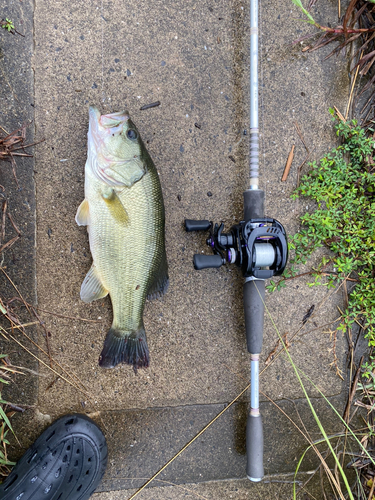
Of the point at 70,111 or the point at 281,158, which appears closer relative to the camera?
the point at 70,111

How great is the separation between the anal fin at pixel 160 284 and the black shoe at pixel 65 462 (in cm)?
100

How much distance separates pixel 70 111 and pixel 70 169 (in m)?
0.39

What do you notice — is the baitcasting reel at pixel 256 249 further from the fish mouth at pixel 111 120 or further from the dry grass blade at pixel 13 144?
the dry grass blade at pixel 13 144

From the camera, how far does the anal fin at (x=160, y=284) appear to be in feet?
6.85

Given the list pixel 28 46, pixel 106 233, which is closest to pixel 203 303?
pixel 106 233

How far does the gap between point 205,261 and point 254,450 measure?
1.29 meters

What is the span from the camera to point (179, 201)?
2303 mm

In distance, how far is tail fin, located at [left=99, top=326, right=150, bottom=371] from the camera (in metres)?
2.08

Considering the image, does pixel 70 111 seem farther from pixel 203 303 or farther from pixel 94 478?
pixel 94 478

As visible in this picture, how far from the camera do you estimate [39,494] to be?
2146mm

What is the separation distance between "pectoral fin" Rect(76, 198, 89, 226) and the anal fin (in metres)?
0.54

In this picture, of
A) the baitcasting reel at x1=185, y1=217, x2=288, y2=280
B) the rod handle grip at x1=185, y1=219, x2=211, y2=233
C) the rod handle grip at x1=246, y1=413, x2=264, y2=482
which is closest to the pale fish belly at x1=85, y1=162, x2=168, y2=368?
the rod handle grip at x1=185, y1=219, x2=211, y2=233

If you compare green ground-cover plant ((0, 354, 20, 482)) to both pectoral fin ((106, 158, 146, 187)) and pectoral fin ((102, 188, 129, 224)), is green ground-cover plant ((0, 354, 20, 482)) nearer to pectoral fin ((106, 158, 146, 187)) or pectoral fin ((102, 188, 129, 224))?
pectoral fin ((102, 188, 129, 224))

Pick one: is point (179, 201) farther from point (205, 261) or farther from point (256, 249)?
point (256, 249)
